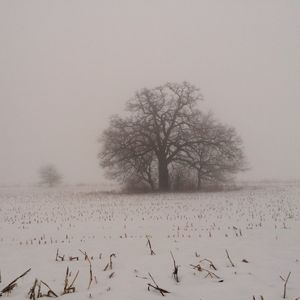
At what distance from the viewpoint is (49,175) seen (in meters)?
68.6

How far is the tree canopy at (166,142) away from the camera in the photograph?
34.5 m

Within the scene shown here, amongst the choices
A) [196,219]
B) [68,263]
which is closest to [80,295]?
[68,263]

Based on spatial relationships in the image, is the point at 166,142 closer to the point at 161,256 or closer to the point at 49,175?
the point at 161,256

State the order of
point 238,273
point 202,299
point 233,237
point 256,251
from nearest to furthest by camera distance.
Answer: point 202,299, point 238,273, point 256,251, point 233,237

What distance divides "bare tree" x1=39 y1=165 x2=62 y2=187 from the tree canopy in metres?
36.4

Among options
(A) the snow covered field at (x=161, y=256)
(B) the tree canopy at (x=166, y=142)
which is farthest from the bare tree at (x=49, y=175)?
(A) the snow covered field at (x=161, y=256)

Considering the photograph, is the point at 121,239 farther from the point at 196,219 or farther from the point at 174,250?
the point at 196,219

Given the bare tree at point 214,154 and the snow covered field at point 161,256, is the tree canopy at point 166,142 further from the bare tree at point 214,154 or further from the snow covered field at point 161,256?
the snow covered field at point 161,256

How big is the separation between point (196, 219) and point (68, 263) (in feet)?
25.6

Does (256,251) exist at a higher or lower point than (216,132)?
lower

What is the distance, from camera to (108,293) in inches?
215

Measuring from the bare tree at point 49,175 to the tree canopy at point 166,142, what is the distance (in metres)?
36.4

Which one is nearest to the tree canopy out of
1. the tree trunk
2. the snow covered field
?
the tree trunk

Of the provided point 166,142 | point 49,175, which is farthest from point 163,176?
point 49,175
